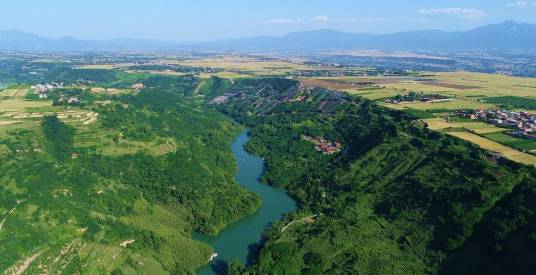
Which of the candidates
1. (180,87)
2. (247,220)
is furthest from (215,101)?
(247,220)

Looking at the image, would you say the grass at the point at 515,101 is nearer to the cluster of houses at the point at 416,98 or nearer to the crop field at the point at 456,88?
the crop field at the point at 456,88

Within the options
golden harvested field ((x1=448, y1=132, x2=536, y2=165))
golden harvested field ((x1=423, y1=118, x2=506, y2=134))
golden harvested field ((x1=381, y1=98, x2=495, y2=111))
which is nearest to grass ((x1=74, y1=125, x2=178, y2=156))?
golden harvested field ((x1=423, y1=118, x2=506, y2=134))

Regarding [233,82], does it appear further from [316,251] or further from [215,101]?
[316,251]

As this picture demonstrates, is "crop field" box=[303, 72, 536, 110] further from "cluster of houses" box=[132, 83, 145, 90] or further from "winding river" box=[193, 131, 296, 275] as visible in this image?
"cluster of houses" box=[132, 83, 145, 90]

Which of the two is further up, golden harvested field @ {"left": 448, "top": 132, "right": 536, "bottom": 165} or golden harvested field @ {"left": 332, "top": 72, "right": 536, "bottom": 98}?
golden harvested field @ {"left": 332, "top": 72, "right": 536, "bottom": 98}

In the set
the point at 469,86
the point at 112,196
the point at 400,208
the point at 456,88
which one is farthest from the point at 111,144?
the point at 469,86
